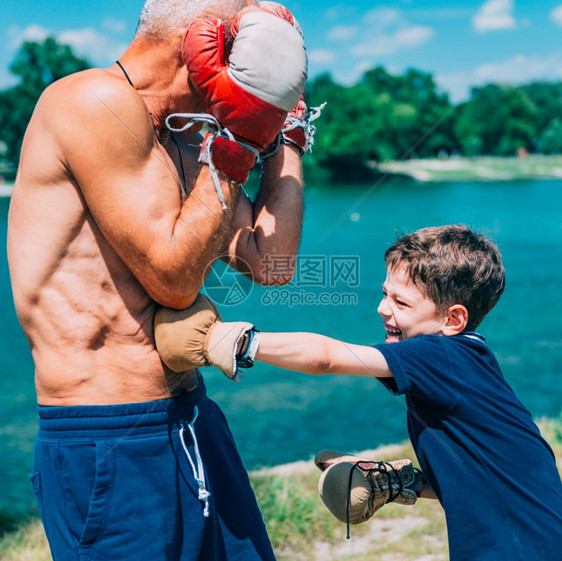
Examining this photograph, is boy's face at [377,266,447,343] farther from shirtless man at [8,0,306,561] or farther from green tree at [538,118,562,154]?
green tree at [538,118,562,154]

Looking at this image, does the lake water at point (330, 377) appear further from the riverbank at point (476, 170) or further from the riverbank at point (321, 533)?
the riverbank at point (476, 170)

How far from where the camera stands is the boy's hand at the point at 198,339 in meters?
1.79

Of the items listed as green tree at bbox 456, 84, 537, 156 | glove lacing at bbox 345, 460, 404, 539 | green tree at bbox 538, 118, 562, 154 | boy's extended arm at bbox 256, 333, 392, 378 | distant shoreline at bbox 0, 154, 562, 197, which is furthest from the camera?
green tree at bbox 538, 118, 562, 154

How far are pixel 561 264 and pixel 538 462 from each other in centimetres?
2582

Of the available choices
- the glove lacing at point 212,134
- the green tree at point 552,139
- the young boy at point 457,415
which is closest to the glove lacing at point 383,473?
the young boy at point 457,415

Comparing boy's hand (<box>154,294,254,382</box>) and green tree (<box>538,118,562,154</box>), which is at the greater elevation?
green tree (<box>538,118,562,154</box>)

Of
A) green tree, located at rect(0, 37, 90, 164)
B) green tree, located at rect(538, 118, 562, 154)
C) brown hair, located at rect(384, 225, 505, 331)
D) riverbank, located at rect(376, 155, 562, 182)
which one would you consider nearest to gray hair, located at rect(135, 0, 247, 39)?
brown hair, located at rect(384, 225, 505, 331)

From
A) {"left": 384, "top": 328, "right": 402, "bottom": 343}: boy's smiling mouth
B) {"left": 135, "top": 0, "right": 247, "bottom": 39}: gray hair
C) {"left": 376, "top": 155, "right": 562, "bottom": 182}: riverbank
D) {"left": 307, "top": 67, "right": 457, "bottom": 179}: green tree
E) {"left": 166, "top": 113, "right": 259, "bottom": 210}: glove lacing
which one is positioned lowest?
{"left": 384, "top": 328, "right": 402, "bottom": 343}: boy's smiling mouth

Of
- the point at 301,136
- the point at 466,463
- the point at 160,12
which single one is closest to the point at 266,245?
the point at 301,136

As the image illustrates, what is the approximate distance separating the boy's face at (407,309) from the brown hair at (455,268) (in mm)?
22

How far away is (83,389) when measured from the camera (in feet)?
5.90

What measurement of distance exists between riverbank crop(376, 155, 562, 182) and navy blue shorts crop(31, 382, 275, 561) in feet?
210

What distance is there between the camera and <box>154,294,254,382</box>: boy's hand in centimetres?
179

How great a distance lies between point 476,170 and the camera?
74.5 meters
